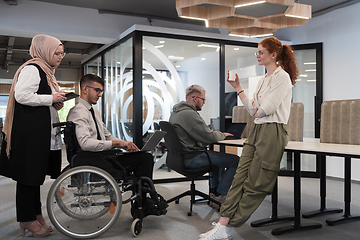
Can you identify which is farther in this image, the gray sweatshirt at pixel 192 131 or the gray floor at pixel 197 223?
the gray sweatshirt at pixel 192 131

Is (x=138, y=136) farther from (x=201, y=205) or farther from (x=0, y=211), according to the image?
(x=0, y=211)

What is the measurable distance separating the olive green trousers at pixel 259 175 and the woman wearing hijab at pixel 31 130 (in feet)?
4.84

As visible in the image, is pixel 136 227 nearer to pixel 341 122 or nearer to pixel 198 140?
pixel 198 140

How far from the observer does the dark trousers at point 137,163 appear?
2666 millimetres

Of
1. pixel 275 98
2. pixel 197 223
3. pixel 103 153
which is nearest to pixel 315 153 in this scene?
pixel 275 98

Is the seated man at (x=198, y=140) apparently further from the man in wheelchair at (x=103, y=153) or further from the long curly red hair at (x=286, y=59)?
the long curly red hair at (x=286, y=59)

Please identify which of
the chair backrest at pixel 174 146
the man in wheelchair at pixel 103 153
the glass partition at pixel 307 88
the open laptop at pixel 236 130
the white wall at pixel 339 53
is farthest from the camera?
the glass partition at pixel 307 88

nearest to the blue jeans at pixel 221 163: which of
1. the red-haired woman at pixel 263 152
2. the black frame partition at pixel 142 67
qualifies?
the red-haired woman at pixel 263 152

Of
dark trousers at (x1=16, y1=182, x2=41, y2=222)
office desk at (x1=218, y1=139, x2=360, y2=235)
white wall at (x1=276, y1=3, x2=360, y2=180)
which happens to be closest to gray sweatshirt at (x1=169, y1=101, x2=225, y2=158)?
office desk at (x1=218, y1=139, x2=360, y2=235)

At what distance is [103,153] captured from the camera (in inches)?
98.9

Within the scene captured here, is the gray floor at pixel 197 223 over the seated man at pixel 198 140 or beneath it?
beneath

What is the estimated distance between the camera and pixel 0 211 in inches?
132

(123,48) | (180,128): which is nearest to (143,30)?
(123,48)

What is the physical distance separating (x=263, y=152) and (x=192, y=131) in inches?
36.5
